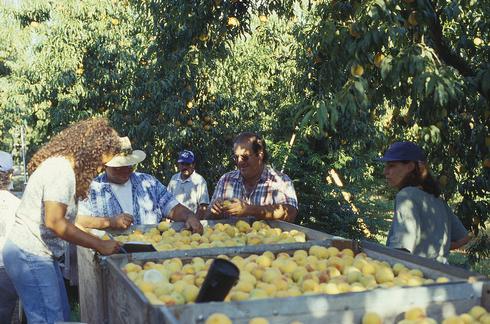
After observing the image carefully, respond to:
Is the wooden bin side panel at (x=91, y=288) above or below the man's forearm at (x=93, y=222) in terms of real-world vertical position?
below

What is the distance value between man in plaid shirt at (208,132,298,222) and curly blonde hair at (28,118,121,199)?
48.3 inches

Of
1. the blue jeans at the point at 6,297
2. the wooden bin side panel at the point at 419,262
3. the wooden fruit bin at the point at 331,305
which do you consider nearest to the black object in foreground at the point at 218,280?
the wooden fruit bin at the point at 331,305

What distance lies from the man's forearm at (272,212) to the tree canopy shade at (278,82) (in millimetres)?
837

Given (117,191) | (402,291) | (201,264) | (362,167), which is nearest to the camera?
(402,291)

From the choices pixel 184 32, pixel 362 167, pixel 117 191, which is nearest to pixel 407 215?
pixel 117 191

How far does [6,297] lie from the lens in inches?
198

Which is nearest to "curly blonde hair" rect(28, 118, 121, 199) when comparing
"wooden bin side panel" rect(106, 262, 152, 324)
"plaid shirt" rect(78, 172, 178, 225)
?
"wooden bin side panel" rect(106, 262, 152, 324)

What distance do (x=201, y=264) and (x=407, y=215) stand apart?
128 cm

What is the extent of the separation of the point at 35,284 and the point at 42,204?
490mm

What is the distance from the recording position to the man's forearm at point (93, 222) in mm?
4434

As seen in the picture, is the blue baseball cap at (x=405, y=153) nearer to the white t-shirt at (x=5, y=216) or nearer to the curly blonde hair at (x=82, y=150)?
the curly blonde hair at (x=82, y=150)

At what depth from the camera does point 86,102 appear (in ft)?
37.9

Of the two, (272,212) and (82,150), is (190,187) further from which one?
(82,150)

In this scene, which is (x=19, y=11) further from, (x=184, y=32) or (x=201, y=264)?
(x=201, y=264)
